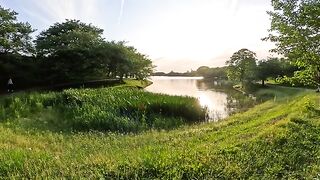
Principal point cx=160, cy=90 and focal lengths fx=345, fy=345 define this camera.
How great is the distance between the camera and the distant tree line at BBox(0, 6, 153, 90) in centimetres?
4950

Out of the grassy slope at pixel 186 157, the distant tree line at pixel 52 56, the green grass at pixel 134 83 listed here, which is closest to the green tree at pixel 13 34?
the distant tree line at pixel 52 56

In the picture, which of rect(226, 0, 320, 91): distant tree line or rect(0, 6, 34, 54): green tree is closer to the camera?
rect(226, 0, 320, 91): distant tree line

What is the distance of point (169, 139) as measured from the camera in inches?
618

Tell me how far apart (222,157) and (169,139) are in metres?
4.68

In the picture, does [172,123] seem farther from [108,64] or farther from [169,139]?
[108,64]

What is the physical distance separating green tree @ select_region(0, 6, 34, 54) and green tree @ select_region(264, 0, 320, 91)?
38.5m

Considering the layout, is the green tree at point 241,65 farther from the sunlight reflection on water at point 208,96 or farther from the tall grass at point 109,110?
the tall grass at point 109,110

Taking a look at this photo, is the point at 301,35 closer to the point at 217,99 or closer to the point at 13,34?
the point at 217,99

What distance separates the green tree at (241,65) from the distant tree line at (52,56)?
102ft

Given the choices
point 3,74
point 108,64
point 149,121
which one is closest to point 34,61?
point 3,74

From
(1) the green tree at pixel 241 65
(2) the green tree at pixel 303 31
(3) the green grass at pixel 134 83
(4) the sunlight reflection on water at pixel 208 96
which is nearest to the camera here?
(2) the green tree at pixel 303 31

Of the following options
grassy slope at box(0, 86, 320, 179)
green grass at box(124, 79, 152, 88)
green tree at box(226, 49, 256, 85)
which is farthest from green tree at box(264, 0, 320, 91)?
green tree at box(226, 49, 256, 85)

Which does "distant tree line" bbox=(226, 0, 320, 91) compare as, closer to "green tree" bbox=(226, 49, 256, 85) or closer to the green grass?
the green grass

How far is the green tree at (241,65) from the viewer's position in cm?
7753
